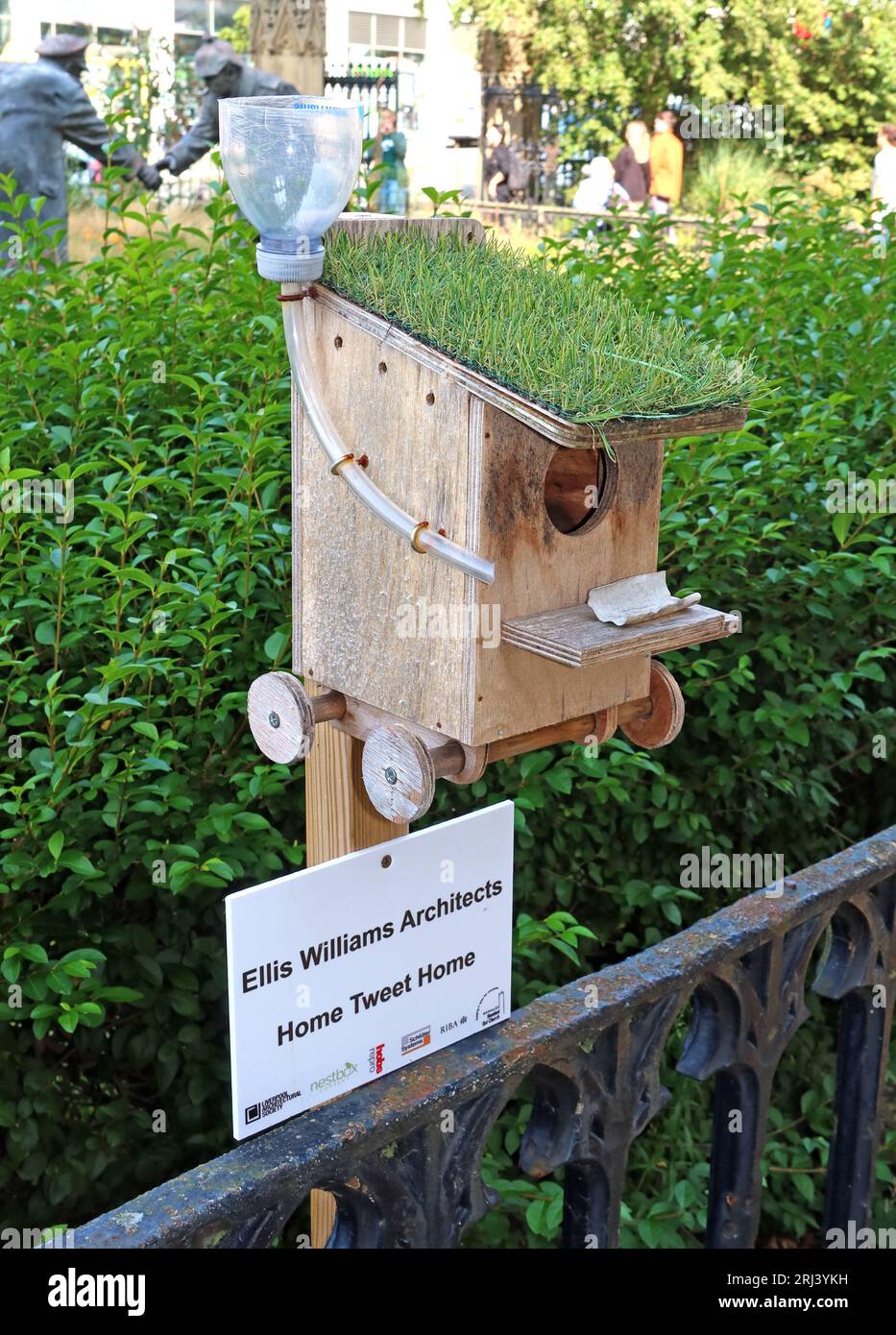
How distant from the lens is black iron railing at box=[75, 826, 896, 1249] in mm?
1384

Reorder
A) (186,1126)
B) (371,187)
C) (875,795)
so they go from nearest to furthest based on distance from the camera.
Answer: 1. (186,1126)
2. (371,187)
3. (875,795)

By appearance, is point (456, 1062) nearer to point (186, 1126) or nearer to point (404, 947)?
point (404, 947)

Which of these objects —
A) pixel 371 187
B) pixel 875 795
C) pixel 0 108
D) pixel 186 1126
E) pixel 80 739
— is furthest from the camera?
pixel 0 108

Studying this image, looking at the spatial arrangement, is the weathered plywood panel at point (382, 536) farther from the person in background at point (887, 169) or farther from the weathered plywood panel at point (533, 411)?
the person in background at point (887, 169)

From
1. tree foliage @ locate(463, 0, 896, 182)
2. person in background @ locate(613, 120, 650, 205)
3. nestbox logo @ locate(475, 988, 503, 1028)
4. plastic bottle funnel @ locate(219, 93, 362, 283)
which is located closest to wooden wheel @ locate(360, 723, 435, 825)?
nestbox logo @ locate(475, 988, 503, 1028)

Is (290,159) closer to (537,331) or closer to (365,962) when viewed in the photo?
(537,331)

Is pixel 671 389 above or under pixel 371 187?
under

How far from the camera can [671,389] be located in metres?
1.53

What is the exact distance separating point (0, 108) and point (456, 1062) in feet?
22.4

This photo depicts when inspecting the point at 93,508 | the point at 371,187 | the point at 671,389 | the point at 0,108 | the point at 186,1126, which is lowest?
the point at 186,1126

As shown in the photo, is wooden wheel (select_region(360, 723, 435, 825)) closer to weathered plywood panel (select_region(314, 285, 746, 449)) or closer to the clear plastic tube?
the clear plastic tube

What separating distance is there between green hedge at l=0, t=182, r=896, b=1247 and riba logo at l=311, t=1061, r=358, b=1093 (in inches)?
23.1

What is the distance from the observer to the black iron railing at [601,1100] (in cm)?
138

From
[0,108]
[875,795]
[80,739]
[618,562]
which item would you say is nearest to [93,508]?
[80,739]
